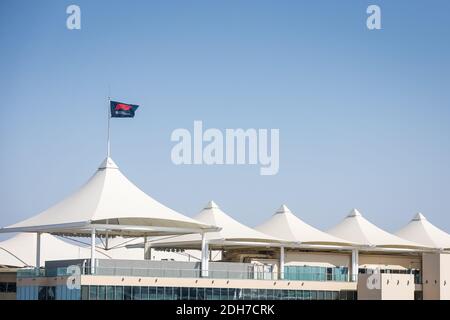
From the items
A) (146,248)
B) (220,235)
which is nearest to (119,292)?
(146,248)

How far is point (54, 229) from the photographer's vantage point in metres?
56.0

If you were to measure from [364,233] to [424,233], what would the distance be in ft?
32.2

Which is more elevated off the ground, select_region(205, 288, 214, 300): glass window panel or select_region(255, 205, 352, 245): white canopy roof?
select_region(255, 205, 352, 245): white canopy roof

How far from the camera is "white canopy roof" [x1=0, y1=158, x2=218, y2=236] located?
2154 inches

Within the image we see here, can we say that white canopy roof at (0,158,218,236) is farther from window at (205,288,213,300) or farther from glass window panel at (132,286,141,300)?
window at (205,288,213,300)

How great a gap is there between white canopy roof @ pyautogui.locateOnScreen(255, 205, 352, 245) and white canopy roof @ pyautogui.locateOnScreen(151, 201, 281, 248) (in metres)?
2.84

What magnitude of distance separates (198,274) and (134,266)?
13.8 ft

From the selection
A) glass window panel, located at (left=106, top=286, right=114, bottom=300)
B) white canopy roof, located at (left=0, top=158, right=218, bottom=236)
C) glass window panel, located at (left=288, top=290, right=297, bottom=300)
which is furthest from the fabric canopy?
glass window panel, located at (left=106, top=286, right=114, bottom=300)

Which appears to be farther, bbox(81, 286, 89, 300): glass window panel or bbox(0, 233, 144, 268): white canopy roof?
bbox(0, 233, 144, 268): white canopy roof

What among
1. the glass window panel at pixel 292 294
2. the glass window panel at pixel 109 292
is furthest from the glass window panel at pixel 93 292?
the glass window panel at pixel 292 294

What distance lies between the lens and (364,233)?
247ft
